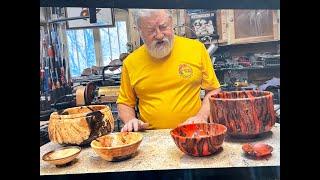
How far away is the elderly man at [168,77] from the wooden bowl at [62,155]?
171 millimetres

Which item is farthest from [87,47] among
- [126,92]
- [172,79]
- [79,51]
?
[172,79]

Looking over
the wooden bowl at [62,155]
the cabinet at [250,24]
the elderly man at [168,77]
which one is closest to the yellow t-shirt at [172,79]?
the elderly man at [168,77]

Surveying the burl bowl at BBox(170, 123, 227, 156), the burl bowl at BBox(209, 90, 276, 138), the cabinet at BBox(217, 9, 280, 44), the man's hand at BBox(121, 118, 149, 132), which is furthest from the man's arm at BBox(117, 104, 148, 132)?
the cabinet at BBox(217, 9, 280, 44)

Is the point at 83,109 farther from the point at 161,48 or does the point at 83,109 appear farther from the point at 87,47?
the point at 161,48

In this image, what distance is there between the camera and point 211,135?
1067mm

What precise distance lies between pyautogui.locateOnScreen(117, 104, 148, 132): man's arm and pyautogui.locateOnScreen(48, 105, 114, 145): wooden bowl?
0.17ft

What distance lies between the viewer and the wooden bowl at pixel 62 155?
108cm

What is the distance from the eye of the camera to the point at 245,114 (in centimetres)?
109

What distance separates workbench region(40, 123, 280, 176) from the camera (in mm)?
1075

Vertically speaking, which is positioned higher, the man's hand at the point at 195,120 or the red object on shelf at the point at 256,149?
the man's hand at the point at 195,120

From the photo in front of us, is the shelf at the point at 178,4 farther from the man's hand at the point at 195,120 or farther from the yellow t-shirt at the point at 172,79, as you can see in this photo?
the man's hand at the point at 195,120
